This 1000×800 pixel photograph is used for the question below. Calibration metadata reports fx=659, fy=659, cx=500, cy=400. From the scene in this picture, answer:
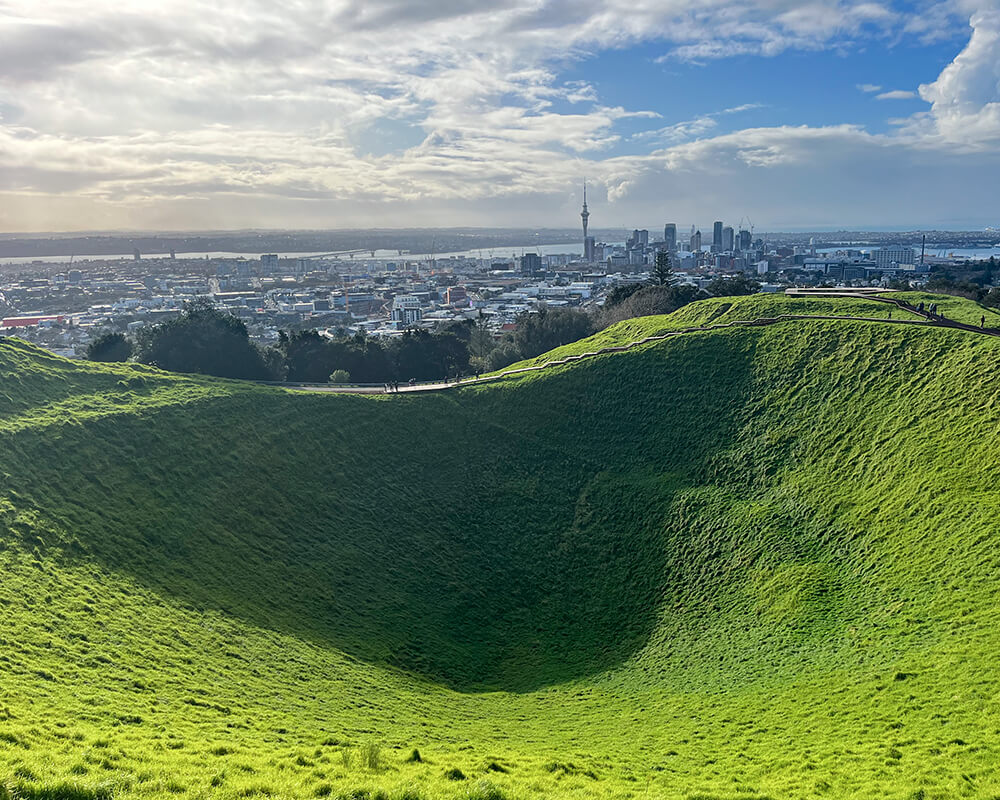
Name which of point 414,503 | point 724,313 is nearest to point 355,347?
point 414,503

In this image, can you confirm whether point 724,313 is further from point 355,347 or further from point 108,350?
point 108,350

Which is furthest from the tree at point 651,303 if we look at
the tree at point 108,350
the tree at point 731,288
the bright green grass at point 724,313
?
the tree at point 108,350

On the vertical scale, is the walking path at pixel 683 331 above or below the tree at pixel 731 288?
below

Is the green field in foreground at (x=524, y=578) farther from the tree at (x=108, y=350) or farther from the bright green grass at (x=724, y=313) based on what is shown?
the tree at (x=108, y=350)

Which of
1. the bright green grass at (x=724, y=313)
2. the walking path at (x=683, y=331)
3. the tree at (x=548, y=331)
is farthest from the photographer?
the tree at (x=548, y=331)

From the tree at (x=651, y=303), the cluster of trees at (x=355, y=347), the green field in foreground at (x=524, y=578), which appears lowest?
the green field in foreground at (x=524, y=578)

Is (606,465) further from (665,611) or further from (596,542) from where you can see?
(665,611)

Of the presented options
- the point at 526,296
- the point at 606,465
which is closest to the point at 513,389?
the point at 606,465
